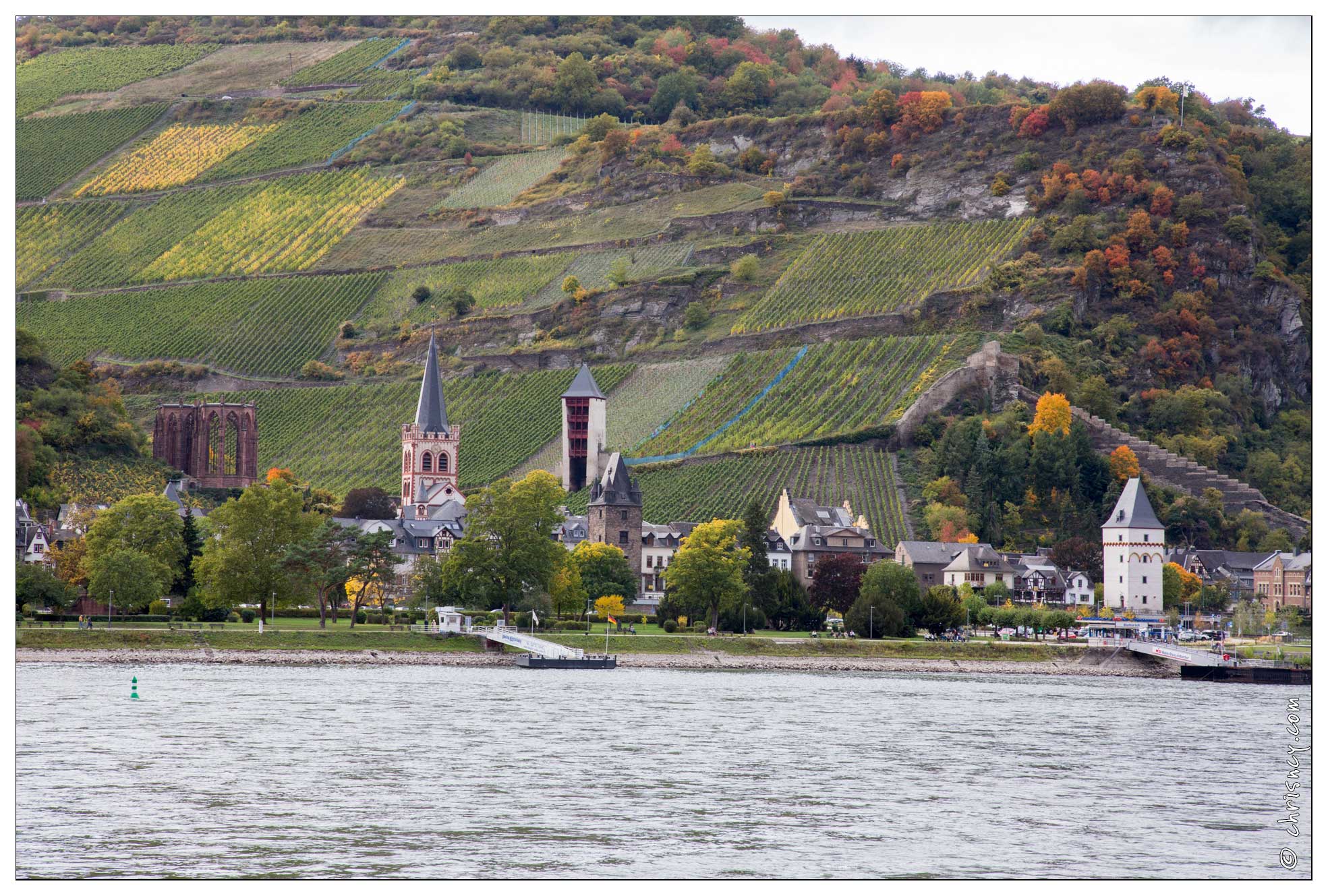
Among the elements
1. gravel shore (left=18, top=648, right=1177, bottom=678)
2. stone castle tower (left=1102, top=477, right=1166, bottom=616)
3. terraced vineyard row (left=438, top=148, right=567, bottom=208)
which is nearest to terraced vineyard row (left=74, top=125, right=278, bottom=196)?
terraced vineyard row (left=438, top=148, right=567, bottom=208)

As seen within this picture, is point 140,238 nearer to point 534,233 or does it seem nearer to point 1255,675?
point 534,233

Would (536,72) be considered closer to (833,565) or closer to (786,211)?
(786,211)

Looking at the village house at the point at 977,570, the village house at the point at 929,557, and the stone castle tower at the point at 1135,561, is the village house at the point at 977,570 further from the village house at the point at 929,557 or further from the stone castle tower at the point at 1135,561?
the stone castle tower at the point at 1135,561

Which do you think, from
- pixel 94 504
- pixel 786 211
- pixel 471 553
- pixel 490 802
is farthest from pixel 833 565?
pixel 786 211

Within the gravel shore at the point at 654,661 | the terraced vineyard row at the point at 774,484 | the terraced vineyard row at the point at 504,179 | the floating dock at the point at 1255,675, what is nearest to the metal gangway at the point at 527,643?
the gravel shore at the point at 654,661

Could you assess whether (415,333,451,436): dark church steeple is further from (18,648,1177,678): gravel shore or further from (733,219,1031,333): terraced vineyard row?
(18,648,1177,678): gravel shore

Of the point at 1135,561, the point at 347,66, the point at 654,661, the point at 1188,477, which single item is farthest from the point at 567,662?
the point at 347,66

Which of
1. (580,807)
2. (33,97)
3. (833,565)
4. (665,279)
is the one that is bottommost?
(580,807)
